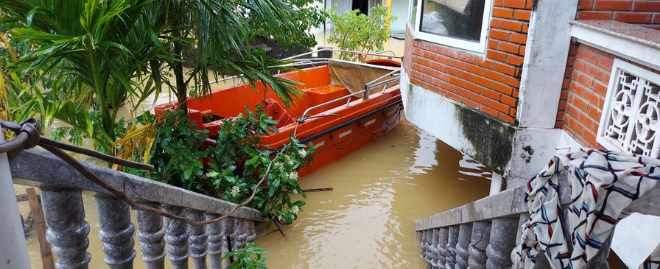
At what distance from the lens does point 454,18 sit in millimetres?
4430

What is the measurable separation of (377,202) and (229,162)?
228 cm

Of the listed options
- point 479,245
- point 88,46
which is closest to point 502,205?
point 479,245

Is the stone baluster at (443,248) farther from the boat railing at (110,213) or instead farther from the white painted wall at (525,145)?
the boat railing at (110,213)

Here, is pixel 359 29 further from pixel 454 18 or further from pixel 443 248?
pixel 443 248

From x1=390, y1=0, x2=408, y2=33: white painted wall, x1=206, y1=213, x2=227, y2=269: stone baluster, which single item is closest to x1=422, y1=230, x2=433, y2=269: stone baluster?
x1=206, y1=213, x2=227, y2=269: stone baluster

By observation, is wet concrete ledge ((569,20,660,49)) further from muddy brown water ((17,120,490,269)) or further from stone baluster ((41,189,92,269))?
muddy brown water ((17,120,490,269))

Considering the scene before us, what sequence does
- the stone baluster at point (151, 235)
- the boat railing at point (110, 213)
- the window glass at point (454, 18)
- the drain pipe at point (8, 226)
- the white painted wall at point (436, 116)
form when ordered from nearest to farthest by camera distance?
1. the drain pipe at point (8, 226)
2. the boat railing at point (110, 213)
3. the stone baluster at point (151, 235)
4. the window glass at point (454, 18)
5. the white painted wall at point (436, 116)

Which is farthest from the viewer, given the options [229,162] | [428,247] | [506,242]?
[229,162]

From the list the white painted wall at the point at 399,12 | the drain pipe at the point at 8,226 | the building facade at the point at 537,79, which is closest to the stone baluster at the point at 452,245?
the building facade at the point at 537,79

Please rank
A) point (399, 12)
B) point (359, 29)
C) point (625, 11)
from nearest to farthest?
point (625, 11)
point (359, 29)
point (399, 12)

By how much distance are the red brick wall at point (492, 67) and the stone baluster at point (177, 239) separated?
9.52 feet

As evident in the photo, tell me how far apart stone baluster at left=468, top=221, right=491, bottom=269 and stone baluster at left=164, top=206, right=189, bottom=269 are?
4.03 ft

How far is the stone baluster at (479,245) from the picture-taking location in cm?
194

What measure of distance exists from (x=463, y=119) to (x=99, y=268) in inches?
142
